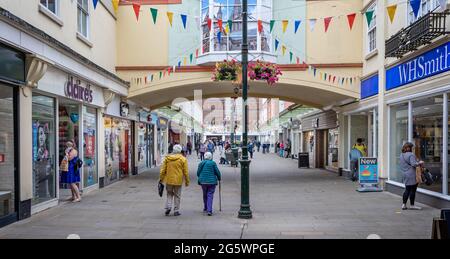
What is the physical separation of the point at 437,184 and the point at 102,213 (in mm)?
7930

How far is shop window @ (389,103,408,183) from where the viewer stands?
43.2 feet

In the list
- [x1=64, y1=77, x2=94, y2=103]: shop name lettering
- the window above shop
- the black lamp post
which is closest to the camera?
the black lamp post

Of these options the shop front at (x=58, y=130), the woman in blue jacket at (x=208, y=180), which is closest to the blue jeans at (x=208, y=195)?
the woman in blue jacket at (x=208, y=180)

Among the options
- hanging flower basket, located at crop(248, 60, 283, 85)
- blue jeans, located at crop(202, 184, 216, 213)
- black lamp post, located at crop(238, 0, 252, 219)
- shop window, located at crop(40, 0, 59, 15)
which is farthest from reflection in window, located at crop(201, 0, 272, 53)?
blue jeans, located at crop(202, 184, 216, 213)

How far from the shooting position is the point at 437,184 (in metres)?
10.9

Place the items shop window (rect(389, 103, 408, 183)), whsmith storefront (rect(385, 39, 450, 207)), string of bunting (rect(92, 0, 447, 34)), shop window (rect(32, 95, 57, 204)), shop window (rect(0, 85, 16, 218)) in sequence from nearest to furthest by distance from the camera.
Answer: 1. shop window (rect(0, 85, 16, 218))
2. shop window (rect(32, 95, 57, 204))
3. whsmith storefront (rect(385, 39, 450, 207))
4. string of bunting (rect(92, 0, 447, 34))
5. shop window (rect(389, 103, 408, 183))

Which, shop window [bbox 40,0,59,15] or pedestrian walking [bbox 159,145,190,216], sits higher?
shop window [bbox 40,0,59,15]

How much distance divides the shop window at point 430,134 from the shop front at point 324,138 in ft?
29.9

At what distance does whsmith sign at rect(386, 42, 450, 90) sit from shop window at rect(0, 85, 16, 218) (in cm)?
936

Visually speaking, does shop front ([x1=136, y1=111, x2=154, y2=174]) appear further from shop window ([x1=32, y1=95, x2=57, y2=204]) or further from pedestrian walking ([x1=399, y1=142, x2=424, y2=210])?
pedestrian walking ([x1=399, y1=142, x2=424, y2=210])

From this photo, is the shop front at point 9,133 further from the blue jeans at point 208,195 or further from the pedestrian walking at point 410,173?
the pedestrian walking at point 410,173

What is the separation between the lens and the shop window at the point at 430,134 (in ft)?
35.8

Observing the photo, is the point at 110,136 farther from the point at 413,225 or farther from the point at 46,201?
the point at 413,225

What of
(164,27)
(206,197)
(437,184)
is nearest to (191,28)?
(164,27)
